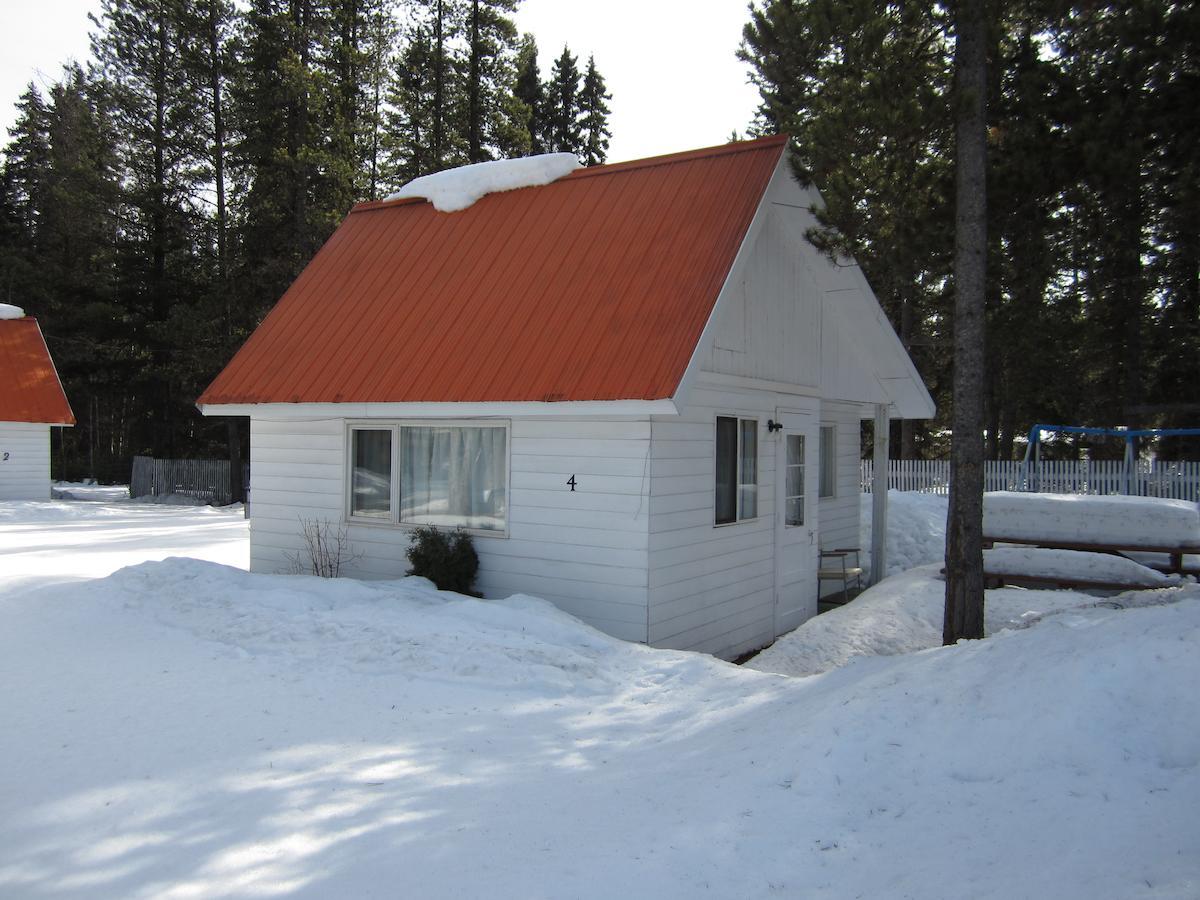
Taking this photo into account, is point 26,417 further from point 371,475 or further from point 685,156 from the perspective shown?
point 685,156

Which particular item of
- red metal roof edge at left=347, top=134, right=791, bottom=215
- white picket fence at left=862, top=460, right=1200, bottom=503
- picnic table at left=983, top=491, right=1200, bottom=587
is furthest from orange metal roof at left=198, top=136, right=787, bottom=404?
white picket fence at left=862, top=460, right=1200, bottom=503

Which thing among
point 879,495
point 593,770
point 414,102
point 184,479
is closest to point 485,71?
point 414,102

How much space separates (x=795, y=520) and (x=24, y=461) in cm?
2382

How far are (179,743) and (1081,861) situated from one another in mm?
4901

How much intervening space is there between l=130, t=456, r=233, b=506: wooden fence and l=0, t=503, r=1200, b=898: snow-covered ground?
2211 centimetres

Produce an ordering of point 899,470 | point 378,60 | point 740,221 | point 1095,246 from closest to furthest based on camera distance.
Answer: point 740,221 < point 1095,246 < point 899,470 < point 378,60

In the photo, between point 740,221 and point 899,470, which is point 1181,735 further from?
point 899,470

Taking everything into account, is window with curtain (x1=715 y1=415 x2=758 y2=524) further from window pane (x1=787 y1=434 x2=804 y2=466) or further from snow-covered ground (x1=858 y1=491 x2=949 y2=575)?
snow-covered ground (x1=858 y1=491 x2=949 y2=575)

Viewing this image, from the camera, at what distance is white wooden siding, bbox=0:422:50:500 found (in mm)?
25109

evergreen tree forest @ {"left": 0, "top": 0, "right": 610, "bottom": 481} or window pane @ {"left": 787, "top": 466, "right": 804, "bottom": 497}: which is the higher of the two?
evergreen tree forest @ {"left": 0, "top": 0, "right": 610, "bottom": 481}

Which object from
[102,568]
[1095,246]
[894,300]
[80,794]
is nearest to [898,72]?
[1095,246]

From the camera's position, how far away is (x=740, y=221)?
9.18 m

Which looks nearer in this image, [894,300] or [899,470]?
[899,470]

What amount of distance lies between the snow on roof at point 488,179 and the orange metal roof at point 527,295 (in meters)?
0.15
